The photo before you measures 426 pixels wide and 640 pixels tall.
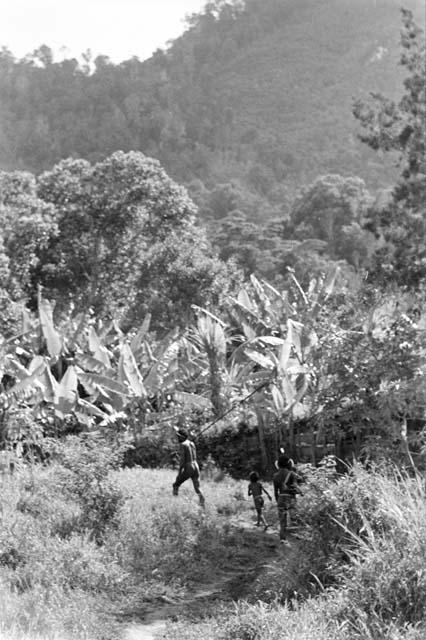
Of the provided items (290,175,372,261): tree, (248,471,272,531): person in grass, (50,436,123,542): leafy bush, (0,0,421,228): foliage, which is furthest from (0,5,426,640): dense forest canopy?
(0,0,421,228): foliage

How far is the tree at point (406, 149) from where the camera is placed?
2327 cm

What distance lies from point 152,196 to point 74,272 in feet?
11.3

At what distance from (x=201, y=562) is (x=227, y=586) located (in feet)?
2.34

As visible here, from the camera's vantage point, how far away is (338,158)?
90938mm

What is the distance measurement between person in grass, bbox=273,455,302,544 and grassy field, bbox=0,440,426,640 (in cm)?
36

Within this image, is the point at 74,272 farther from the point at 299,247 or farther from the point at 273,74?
the point at 273,74

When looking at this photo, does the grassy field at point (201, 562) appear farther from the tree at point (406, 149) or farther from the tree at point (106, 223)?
the tree at point (106, 223)

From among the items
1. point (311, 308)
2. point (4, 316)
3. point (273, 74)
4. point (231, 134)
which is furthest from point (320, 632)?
point (273, 74)

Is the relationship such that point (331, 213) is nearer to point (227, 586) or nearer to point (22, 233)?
point (22, 233)

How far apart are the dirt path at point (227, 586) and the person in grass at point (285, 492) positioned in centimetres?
28

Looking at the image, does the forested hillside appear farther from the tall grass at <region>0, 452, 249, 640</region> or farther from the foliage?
the tall grass at <region>0, 452, 249, 640</region>

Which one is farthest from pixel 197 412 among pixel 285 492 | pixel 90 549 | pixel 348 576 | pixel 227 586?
pixel 348 576

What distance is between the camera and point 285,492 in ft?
35.1

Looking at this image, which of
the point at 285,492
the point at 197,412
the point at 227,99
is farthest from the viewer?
the point at 227,99
